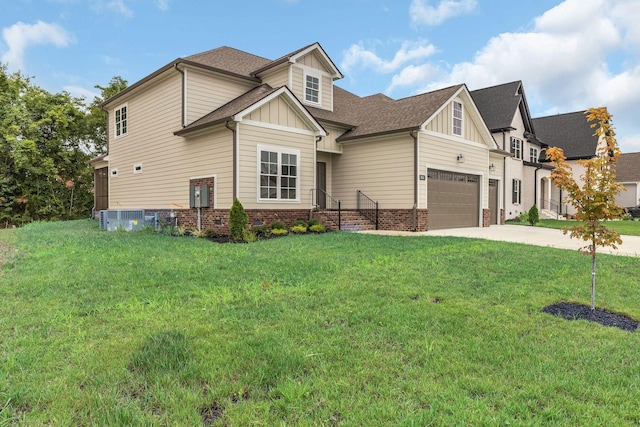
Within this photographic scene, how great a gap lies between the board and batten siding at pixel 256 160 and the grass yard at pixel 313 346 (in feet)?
18.2

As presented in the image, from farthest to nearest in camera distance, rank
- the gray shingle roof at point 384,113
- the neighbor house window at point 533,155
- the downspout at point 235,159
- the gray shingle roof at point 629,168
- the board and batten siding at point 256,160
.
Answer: the gray shingle roof at point 629,168 → the neighbor house window at point 533,155 → the gray shingle roof at point 384,113 → the board and batten siding at point 256,160 → the downspout at point 235,159

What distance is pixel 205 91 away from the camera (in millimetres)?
14414

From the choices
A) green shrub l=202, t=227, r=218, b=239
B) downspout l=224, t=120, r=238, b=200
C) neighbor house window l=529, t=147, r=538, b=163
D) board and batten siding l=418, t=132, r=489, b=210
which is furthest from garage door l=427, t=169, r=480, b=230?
neighbor house window l=529, t=147, r=538, b=163

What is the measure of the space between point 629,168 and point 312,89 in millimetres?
37876

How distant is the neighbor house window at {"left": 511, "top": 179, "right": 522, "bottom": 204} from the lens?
76.3 ft

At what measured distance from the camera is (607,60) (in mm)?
14922

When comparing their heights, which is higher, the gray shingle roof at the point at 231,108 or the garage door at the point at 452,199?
the gray shingle roof at the point at 231,108

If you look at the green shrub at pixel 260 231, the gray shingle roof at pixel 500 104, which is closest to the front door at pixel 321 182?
the green shrub at pixel 260 231

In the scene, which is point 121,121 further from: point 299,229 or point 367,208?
point 367,208

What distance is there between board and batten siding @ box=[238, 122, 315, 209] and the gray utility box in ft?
5.29

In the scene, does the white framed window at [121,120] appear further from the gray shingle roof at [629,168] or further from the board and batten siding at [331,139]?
the gray shingle roof at [629,168]

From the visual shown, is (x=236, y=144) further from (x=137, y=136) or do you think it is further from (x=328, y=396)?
(x=328, y=396)

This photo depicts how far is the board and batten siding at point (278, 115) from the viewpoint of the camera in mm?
12320

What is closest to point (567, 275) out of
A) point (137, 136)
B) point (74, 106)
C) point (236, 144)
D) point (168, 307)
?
point (168, 307)
